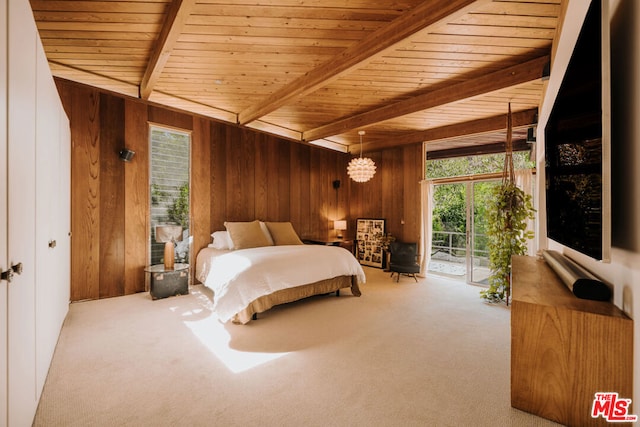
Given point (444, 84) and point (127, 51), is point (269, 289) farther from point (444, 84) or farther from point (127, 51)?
point (444, 84)

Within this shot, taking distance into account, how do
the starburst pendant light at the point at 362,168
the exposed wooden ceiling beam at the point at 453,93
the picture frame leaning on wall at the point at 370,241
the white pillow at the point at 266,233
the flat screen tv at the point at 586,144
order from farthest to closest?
1. the picture frame leaning on wall at the point at 370,241
2. the starburst pendant light at the point at 362,168
3. the white pillow at the point at 266,233
4. the exposed wooden ceiling beam at the point at 453,93
5. the flat screen tv at the point at 586,144

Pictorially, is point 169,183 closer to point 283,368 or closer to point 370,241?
point 283,368

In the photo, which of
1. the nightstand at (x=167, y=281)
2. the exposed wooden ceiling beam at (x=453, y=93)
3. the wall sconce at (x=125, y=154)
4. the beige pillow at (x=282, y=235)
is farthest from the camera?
the beige pillow at (x=282, y=235)

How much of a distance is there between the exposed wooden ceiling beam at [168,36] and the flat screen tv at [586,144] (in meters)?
2.41

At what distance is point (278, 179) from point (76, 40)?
3572mm

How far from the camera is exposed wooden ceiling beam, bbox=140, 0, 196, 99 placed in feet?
7.23

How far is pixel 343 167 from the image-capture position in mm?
7207

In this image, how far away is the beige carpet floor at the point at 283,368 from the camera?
5.71ft

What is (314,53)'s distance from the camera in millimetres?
3018

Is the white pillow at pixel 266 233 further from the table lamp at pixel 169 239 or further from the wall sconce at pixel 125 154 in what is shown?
the wall sconce at pixel 125 154

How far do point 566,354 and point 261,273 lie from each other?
2.59 metres

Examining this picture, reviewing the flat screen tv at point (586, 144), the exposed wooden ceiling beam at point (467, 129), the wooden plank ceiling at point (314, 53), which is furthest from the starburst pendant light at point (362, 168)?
the flat screen tv at point (586, 144)

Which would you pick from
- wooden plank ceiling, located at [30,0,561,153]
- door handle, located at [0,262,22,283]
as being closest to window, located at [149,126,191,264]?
wooden plank ceiling, located at [30,0,561,153]

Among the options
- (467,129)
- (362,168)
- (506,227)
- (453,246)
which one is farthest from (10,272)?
(453,246)
